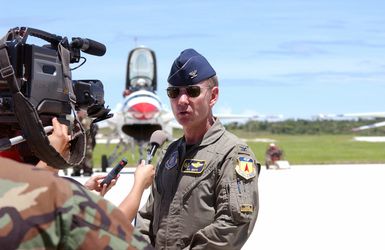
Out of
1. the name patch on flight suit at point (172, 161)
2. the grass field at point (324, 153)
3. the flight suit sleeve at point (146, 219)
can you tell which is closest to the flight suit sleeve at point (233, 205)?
the name patch on flight suit at point (172, 161)

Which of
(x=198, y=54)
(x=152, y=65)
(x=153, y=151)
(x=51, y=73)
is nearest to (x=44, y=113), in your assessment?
(x=51, y=73)

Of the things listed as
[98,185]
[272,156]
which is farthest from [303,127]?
[98,185]

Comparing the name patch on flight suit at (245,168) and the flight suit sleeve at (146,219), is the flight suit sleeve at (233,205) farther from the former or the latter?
the flight suit sleeve at (146,219)

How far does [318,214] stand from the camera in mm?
12430

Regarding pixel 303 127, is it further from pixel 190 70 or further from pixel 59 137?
pixel 59 137

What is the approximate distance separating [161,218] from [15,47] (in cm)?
150

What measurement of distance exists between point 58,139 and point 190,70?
1308 mm

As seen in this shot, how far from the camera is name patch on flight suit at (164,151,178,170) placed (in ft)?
11.5

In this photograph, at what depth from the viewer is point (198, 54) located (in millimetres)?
3578

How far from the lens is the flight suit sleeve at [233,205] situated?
3178 mm

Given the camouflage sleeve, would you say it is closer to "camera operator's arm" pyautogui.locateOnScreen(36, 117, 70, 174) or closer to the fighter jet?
"camera operator's arm" pyautogui.locateOnScreen(36, 117, 70, 174)

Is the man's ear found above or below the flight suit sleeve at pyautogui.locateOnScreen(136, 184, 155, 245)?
above

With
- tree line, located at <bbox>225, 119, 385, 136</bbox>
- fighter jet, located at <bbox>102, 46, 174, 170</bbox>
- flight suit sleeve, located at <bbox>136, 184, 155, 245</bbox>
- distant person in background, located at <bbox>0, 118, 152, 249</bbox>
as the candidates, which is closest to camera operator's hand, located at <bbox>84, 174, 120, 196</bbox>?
flight suit sleeve, located at <bbox>136, 184, 155, 245</bbox>

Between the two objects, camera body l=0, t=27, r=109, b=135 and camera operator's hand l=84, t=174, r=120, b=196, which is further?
camera operator's hand l=84, t=174, r=120, b=196
